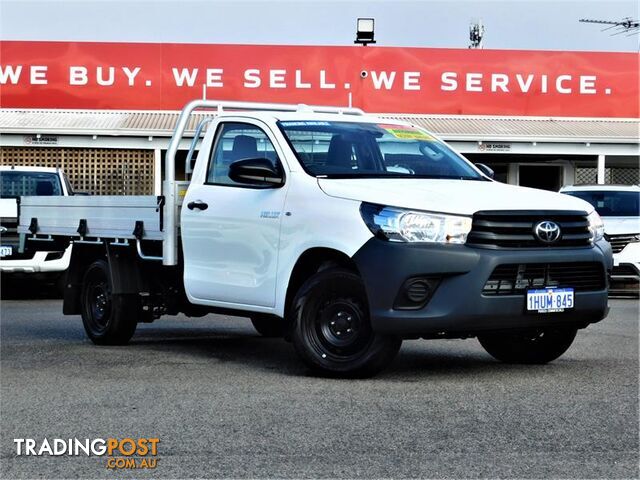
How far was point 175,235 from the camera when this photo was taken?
10312 mm

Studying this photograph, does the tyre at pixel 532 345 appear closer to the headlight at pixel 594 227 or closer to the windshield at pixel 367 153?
the headlight at pixel 594 227

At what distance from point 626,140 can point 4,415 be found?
21156 mm

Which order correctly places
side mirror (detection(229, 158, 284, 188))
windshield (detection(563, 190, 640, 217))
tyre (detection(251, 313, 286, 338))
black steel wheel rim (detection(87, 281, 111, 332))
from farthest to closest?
windshield (detection(563, 190, 640, 217)), tyre (detection(251, 313, 286, 338)), black steel wheel rim (detection(87, 281, 111, 332)), side mirror (detection(229, 158, 284, 188))

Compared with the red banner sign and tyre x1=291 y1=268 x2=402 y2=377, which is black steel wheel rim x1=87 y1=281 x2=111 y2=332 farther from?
the red banner sign

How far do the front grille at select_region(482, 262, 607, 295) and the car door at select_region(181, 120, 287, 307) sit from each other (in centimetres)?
176

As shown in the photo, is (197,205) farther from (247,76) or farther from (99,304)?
(247,76)

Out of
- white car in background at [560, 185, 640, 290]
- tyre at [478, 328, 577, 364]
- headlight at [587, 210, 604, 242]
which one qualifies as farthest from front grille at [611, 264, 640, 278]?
headlight at [587, 210, 604, 242]

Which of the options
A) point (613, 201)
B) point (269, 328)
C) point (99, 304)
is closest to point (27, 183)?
point (99, 304)

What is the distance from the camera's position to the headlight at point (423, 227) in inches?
326

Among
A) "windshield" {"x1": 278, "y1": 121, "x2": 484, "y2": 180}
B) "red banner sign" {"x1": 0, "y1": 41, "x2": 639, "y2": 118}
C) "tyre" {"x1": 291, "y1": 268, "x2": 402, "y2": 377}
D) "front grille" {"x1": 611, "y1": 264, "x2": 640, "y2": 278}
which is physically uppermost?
"red banner sign" {"x1": 0, "y1": 41, "x2": 639, "y2": 118}

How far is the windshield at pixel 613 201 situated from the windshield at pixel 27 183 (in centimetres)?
810

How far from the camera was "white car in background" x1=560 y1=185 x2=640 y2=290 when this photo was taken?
17547 millimetres

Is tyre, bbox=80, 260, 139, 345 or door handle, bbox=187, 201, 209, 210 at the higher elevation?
door handle, bbox=187, 201, 209, 210

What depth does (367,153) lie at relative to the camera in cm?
977
